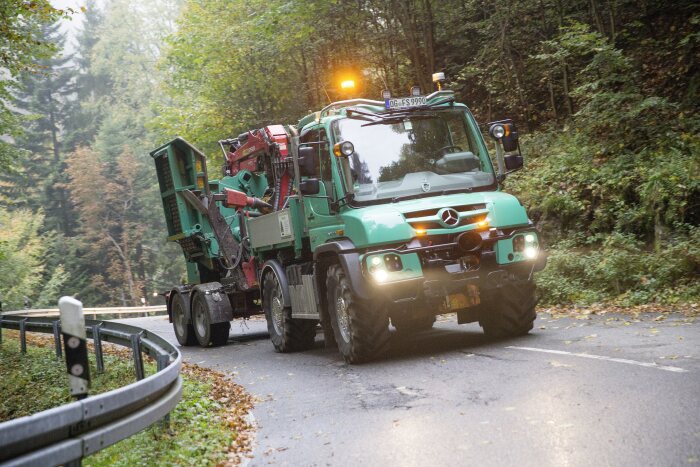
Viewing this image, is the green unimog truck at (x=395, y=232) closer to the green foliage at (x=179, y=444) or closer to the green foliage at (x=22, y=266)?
the green foliage at (x=179, y=444)

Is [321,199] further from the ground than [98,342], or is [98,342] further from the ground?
[321,199]

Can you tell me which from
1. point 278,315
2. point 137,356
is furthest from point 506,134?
point 137,356

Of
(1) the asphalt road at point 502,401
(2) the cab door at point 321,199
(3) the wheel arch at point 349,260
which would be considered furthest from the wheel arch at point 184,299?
(3) the wheel arch at point 349,260

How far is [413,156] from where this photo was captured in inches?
409

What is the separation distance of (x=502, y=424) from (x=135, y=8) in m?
80.8

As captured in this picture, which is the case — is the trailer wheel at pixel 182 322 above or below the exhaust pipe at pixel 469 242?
below

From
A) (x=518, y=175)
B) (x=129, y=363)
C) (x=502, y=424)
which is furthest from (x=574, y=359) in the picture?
(x=518, y=175)

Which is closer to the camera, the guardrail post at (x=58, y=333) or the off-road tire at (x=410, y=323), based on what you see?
the off-road tire at (x=410, y=323)

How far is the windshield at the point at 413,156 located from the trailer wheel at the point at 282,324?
9.86 feet

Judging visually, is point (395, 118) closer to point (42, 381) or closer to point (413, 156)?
point (413, 156)

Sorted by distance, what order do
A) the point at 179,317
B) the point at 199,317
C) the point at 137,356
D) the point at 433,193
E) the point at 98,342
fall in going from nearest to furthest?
1. the point at 137,356
2. the point at 433,193
3. the point at 98,342
4. the point at 199,317
5. the point at 179,317

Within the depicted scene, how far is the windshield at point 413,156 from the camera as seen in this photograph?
10180 millimetres

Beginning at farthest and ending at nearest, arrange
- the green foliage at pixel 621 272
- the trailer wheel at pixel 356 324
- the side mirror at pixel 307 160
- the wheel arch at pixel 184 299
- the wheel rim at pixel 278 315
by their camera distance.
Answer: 1. the wheel arch at pixel 184 299
2. the wheel rim at pixel 278 315
3. the green foliage at pixel 621 272
4. the side mirror at pixel 307 160
5. the trailer wheel at pixel 356 324

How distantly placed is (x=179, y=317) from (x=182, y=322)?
360mm
